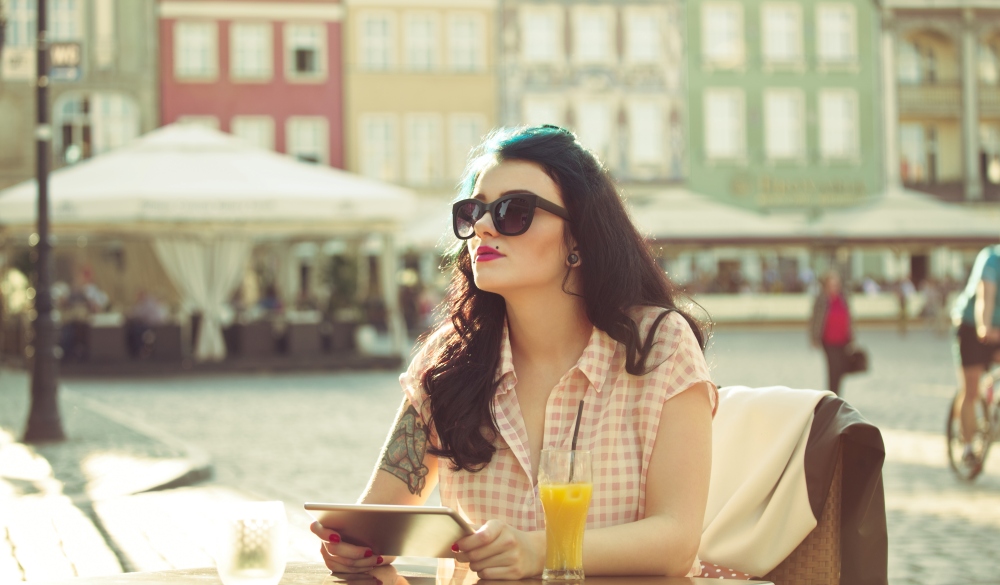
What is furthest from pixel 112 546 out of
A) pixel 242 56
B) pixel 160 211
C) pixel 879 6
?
pixel 879 6

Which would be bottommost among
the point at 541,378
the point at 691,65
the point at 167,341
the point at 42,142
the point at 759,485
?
the point at 167,341

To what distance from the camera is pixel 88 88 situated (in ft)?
111

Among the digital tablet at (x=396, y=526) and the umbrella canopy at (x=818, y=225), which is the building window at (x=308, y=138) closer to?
the umbrella canopy at (x=818, y=225)

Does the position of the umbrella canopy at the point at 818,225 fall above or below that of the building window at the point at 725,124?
below

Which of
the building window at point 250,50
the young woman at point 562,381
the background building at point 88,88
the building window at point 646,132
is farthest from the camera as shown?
the building window at point 646,132

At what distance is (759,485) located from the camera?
8.96ft

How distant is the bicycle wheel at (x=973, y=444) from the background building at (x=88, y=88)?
28.9m

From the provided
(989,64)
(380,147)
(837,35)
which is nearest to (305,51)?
(380,147)

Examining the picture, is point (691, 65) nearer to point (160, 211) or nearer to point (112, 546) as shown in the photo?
point (160, 211)

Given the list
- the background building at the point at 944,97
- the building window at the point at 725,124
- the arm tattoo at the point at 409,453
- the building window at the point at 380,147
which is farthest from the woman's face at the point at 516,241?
the background building at the point at 944,97

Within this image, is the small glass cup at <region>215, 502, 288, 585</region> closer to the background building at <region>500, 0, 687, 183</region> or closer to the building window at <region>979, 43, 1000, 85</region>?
the background building at <region>500, 0, 687, 183</region>

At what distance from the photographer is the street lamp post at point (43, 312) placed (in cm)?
1051

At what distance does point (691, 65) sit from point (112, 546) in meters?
33.6

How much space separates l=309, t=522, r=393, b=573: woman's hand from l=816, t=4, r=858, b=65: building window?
38184 mm
